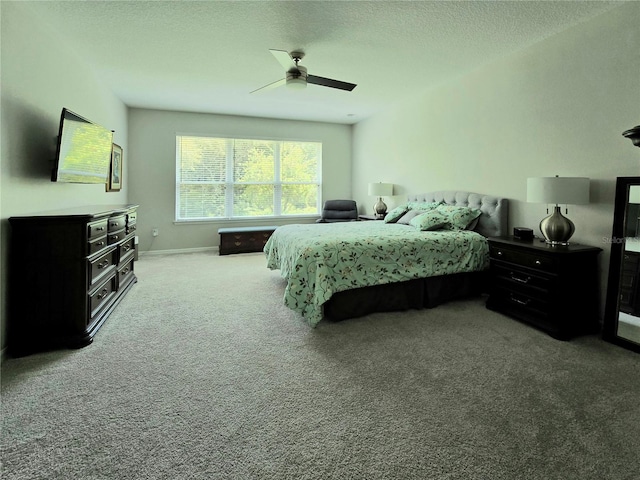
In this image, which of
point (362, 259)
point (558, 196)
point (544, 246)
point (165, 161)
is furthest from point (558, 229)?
point (165, 161)

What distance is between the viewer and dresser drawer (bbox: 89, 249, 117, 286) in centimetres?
251

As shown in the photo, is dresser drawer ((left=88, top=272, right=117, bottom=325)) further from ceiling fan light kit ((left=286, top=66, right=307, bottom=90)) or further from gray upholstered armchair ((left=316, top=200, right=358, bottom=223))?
gray upholstered armchair ((left=316, top=200, right=358, bottom=223))

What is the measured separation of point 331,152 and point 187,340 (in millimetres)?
5431

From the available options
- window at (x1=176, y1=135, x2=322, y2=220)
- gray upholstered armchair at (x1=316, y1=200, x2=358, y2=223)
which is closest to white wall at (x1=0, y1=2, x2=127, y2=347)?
window at (x1=176, y1=135, x2=322, y2=220)

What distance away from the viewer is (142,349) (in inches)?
93.7

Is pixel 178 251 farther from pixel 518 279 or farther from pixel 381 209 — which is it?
pixel 518 279

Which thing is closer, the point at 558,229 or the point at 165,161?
the point at 558,229

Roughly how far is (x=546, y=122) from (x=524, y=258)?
1.41 m

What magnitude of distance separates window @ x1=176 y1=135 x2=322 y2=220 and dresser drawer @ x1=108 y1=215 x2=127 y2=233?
112 inches

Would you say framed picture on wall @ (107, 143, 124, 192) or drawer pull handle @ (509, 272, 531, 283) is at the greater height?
framed picture on wall @ (107, 143, 124, 192)

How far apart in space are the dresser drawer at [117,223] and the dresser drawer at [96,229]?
147 millimetres

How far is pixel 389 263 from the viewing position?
10.1 ft

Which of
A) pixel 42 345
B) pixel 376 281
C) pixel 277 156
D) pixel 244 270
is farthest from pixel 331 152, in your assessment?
pixel 42 345

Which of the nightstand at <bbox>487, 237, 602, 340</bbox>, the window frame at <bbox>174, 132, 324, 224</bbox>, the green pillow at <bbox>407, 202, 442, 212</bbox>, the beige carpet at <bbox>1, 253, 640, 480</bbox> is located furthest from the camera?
the window frame at <bbox>174, 132, 324, 224</bbox>
